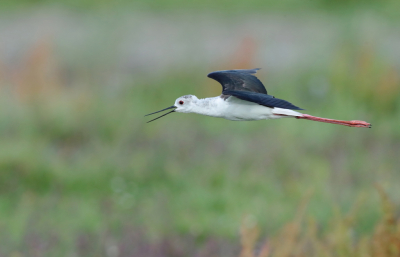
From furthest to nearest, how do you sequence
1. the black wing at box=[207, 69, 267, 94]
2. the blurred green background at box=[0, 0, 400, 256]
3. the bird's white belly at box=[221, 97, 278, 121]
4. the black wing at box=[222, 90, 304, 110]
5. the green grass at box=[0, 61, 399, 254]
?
the green grass at box=[0, 61, 399, 254], the blurred green background at box=[0, 0, 400, 256], the black wing at box=[207, 69, 267, 94], the bird's white belly at box=[221, 97, 278, 121], the black wing at box=[222, 90, 304, 110]

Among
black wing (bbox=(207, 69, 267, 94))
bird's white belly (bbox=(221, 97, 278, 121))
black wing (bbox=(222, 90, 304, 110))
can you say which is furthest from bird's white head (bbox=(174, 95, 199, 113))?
black wing (bbox=(207, 69, 267, 94))

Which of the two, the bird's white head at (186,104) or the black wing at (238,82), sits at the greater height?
the black wing at (238,82)

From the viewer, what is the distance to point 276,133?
1164 cm

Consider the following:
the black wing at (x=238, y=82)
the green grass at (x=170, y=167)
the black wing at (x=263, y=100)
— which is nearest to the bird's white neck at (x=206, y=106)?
the black wing at (x=263, y=100)

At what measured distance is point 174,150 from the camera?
35.9 ft

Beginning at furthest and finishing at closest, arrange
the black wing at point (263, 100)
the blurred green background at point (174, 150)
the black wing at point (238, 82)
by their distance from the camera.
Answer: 1. the blurred green background at point (174, 150)
2. the black wing at point (238, 82)
3. the black wing at point (263, 100)

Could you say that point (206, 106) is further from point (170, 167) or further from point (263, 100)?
point (170, 167)

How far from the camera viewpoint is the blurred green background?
8820 mm

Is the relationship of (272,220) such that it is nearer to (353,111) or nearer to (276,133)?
(276,133)

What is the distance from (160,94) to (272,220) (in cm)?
462

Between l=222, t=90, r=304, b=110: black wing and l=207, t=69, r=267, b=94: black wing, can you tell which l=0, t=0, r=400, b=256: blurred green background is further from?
l=222, t=90, r=304, b=110: black wing

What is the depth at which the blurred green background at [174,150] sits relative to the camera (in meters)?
8.82

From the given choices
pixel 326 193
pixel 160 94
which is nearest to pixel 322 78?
pixel 160 94

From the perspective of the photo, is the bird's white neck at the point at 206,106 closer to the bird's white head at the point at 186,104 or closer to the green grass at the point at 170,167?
the bird's white head at the point at 186,104
